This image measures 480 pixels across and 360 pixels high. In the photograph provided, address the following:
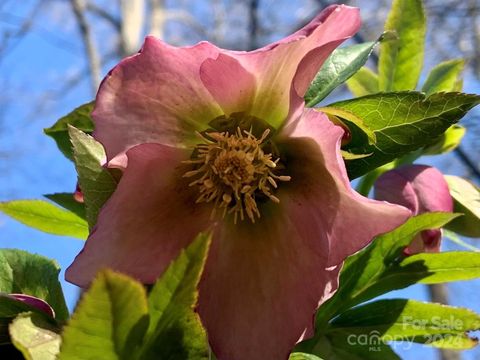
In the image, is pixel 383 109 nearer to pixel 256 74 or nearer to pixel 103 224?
pixel 256 74

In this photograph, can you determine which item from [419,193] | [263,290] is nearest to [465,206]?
[419,193]

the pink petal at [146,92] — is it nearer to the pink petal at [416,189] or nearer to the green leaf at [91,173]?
the green leaf at [91,173]

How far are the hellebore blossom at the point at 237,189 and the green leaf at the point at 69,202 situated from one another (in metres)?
0.20

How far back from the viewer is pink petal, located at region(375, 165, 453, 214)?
75 centimetres

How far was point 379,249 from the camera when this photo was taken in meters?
0.74

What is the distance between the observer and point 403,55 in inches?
36.5

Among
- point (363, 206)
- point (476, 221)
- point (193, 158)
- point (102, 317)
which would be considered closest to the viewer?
point (102, 317)

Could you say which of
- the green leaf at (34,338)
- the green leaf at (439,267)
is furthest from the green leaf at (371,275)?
the green leaf at (34,338)

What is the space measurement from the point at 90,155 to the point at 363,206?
233 millimetres

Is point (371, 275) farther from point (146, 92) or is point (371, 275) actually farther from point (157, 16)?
point (157, 16)

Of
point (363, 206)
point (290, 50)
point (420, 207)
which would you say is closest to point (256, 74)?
point (290, 50)

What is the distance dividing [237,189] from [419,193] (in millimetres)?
219

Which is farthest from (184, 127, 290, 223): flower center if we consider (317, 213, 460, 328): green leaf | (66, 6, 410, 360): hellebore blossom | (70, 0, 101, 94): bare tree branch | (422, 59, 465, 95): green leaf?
(70, 0, 101, 94): bare tree branch

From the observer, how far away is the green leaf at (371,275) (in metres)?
0.74
